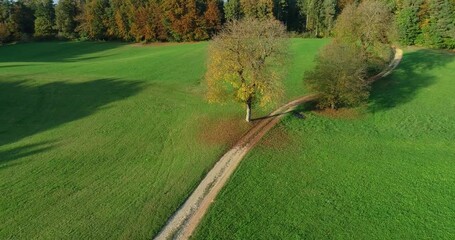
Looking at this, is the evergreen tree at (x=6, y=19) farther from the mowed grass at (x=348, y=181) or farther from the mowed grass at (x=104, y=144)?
the mowed grass at (x=348, y=181)

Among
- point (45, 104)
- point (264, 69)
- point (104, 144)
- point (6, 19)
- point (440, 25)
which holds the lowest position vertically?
point (104, 144)

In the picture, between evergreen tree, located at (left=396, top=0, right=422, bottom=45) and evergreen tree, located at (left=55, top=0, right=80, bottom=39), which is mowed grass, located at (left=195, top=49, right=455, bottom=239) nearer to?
evergreen tree, located at (left=396, top=0, right=422, bottom=45)

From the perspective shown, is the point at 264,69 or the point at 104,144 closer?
the point at 104,144

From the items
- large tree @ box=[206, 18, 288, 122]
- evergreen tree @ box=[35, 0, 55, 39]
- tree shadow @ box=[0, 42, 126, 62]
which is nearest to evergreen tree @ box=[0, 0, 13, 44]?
tree shadow @ box=[0, 42, 126, 62]

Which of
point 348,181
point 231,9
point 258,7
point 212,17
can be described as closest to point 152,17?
point 212,17

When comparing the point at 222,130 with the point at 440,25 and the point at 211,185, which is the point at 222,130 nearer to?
the point at 211,185
